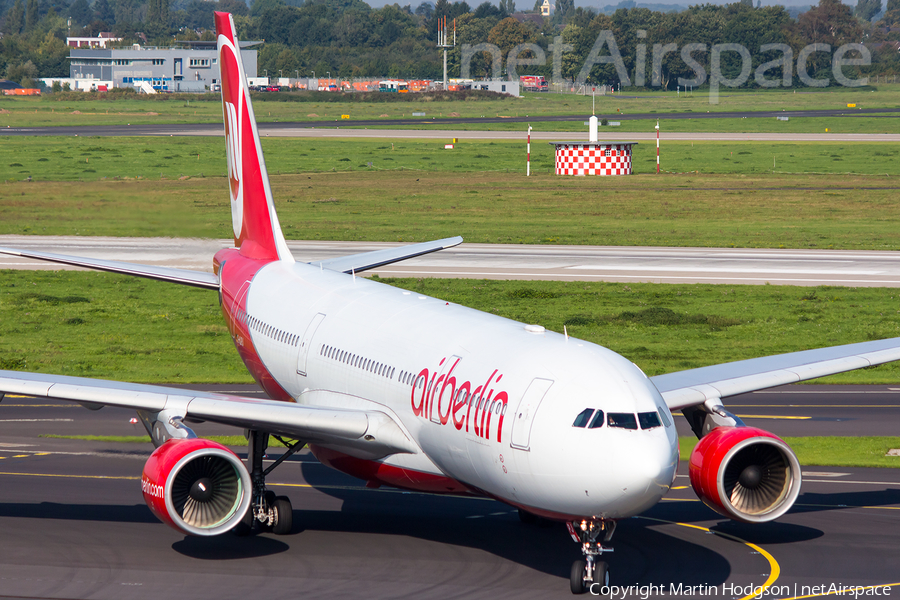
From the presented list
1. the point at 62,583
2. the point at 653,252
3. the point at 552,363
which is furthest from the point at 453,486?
the point at 653,252

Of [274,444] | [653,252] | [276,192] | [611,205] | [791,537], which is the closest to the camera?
[791,537]

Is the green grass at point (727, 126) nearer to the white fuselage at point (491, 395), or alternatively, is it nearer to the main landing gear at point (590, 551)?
the white fuselage at point (491, 395)

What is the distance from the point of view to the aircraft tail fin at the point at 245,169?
33562 mm

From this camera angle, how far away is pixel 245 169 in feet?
113

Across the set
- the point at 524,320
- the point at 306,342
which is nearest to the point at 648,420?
the point at 306,342

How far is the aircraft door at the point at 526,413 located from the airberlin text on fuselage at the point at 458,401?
14.8 inches

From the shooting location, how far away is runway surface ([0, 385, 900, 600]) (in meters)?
21.1

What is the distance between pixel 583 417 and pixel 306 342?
33.0ft

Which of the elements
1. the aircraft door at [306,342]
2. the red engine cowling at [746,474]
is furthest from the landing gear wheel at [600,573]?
the aircraft door at [306,342]

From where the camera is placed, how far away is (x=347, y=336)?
2552 cm

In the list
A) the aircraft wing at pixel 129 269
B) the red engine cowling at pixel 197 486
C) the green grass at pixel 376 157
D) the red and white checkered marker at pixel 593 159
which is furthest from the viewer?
the green grass at pixel 376 157

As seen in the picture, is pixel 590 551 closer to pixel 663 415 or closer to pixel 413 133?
pixel 663 415

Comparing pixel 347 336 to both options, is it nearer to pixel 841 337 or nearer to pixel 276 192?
pixel 841 337

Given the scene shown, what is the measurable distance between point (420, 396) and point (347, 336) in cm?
396
